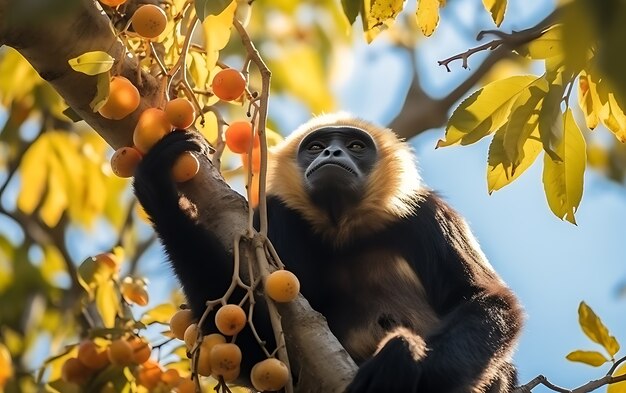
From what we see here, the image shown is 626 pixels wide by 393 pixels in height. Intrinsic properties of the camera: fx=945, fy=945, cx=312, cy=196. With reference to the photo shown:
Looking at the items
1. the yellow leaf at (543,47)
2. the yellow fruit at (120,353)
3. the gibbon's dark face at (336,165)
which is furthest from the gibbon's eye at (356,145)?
the yellow leaf at (543,47)

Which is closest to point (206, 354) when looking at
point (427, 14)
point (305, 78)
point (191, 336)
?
point (191, 336)

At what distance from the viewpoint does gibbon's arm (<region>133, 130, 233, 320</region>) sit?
12.1 ft

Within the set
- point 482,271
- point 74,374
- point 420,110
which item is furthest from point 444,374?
point 420,110

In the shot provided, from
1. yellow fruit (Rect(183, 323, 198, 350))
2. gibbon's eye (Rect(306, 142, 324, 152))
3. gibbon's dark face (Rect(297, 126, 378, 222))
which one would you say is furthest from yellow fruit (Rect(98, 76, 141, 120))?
gibbon's eye (Rect(306, 142, 324, 152))

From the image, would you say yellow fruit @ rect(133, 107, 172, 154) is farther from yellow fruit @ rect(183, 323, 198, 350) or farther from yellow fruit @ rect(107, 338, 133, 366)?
yellow fruit @ rect(107, 338, 133, 366)

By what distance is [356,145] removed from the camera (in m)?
5.89

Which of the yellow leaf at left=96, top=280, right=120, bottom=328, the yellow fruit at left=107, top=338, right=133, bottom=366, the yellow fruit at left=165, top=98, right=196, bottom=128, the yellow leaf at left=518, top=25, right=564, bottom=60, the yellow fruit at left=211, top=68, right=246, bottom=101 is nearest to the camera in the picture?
the yellow leaf at left=518, top=25, right=564, bottom=60

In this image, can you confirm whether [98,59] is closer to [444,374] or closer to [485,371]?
[444,374]

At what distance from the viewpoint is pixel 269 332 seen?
13.3 ft

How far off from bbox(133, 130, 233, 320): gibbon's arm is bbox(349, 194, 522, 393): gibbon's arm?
77 centimetres

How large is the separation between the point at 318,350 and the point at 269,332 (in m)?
1.01

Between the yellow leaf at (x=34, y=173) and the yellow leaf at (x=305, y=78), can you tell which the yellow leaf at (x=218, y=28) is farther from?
the yellow leaf at (x=305, y=78)

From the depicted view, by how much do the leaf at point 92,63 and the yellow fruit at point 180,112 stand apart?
1.26ft

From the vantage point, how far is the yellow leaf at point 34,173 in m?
6.49
